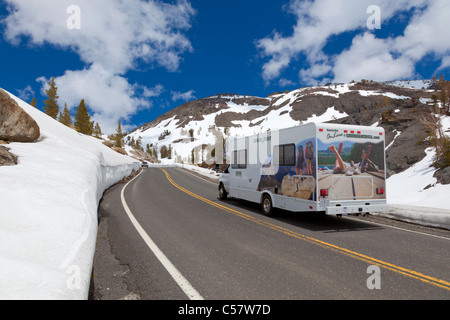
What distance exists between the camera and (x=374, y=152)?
8.45m

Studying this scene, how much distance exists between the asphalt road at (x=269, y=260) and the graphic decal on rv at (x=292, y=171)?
3.66ft

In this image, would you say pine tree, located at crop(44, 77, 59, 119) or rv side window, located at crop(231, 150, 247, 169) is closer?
rv side window, located at crop(231, 150, 247, 169)

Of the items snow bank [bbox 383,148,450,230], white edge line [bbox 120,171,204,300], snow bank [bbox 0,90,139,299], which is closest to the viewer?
snow bank [bbox 0,90,139,299]

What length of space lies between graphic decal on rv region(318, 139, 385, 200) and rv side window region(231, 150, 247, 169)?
13.9ft

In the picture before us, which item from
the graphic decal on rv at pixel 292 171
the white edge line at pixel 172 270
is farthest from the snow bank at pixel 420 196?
the white edge line at pixel 172 270

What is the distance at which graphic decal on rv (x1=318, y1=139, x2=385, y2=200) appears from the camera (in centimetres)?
776

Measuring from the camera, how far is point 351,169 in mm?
8023

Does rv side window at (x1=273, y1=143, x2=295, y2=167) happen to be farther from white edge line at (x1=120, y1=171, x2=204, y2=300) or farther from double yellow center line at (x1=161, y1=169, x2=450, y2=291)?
white edge line at (x1=120, y1=171, x2=204, y2=300)

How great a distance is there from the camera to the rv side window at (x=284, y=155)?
8.62 meters

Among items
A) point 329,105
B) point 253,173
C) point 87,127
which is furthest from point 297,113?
point 253,173

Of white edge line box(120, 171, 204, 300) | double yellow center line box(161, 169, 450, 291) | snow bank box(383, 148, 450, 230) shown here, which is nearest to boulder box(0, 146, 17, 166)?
white edge line box(120, 171, 204, 300)

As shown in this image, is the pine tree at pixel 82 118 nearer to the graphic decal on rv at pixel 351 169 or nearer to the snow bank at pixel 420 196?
the snow bank at pixel 420 196

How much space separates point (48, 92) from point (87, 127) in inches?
467
